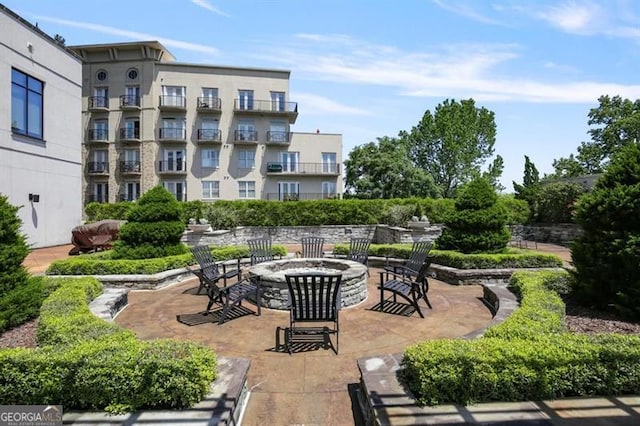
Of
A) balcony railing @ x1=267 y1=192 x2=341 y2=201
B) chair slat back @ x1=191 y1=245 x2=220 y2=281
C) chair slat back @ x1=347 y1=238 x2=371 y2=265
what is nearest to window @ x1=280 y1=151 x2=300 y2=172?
balcony railing @ x1=267 y1=192 x2=341 y2=201

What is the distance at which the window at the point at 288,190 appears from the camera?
28641 millimetres

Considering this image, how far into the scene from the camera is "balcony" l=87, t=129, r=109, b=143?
28031mm

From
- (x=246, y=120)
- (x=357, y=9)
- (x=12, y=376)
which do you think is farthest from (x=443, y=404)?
(x=246, y=120)

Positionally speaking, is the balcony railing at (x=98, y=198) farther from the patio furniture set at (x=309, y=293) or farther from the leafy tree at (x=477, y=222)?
the leafy tree at (x=477, y=222)

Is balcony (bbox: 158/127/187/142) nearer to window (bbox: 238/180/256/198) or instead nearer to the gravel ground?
window (bbox: 238/180/256/198)

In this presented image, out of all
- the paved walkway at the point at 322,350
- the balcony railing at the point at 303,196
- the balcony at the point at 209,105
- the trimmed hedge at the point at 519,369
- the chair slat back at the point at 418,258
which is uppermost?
the balcony at the point at 209,105

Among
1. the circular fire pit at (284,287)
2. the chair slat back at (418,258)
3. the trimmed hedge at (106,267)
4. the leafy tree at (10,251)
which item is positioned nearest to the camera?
the leafy tree at (10,251)

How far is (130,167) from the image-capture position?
2750cm

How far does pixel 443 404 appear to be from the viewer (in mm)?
2883

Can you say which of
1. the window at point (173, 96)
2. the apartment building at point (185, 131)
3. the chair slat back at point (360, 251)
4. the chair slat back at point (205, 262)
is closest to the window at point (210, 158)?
the apartment building at point (185, 131)

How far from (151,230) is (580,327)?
939 centimetres

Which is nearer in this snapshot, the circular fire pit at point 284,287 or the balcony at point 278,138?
the circular fire pit at point 284,287

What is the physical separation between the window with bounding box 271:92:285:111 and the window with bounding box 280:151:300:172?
→ 3.68 metres

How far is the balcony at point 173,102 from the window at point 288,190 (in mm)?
9642
